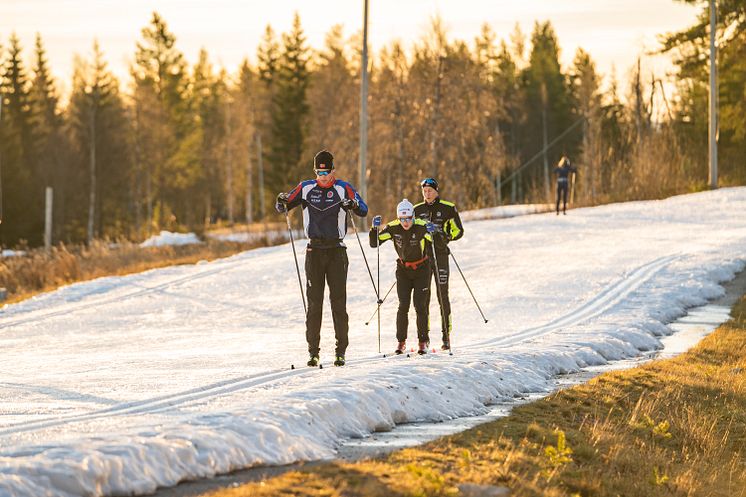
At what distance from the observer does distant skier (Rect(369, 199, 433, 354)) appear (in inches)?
561

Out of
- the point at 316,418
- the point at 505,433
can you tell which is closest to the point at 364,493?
the point at 316,418

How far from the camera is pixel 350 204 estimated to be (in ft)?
41.3

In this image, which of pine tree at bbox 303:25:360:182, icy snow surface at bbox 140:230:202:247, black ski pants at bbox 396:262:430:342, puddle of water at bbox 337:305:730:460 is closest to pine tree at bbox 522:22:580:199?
pine tree at bbox 303:25:360:182

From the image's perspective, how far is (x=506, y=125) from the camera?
277 feet

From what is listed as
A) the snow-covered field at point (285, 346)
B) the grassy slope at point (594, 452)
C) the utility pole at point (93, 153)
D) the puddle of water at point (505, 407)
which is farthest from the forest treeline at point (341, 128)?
the grassy slope at point (594, 452)

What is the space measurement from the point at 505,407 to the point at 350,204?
9.60 ft

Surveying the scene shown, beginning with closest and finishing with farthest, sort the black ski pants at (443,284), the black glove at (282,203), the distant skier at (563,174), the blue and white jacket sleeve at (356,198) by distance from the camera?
the blue and white jacket sleeve at (356,198) → the black glove at (282,203) → the black ski pants at (443,284) → the distant skier at (563,174)

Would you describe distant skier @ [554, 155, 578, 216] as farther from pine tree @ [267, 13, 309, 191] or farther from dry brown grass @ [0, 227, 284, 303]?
pine tree @ [267, 13, 309, 191]

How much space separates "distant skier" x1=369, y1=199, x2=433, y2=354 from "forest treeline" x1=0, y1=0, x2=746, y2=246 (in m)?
26.3

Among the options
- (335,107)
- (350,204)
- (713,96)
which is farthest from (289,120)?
(350,204)

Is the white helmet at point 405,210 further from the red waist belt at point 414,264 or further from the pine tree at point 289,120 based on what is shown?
the pine tree at point 289,120

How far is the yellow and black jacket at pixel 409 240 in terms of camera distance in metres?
14.2

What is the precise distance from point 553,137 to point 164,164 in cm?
2822

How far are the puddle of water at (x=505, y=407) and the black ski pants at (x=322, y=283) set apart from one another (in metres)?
2.38
